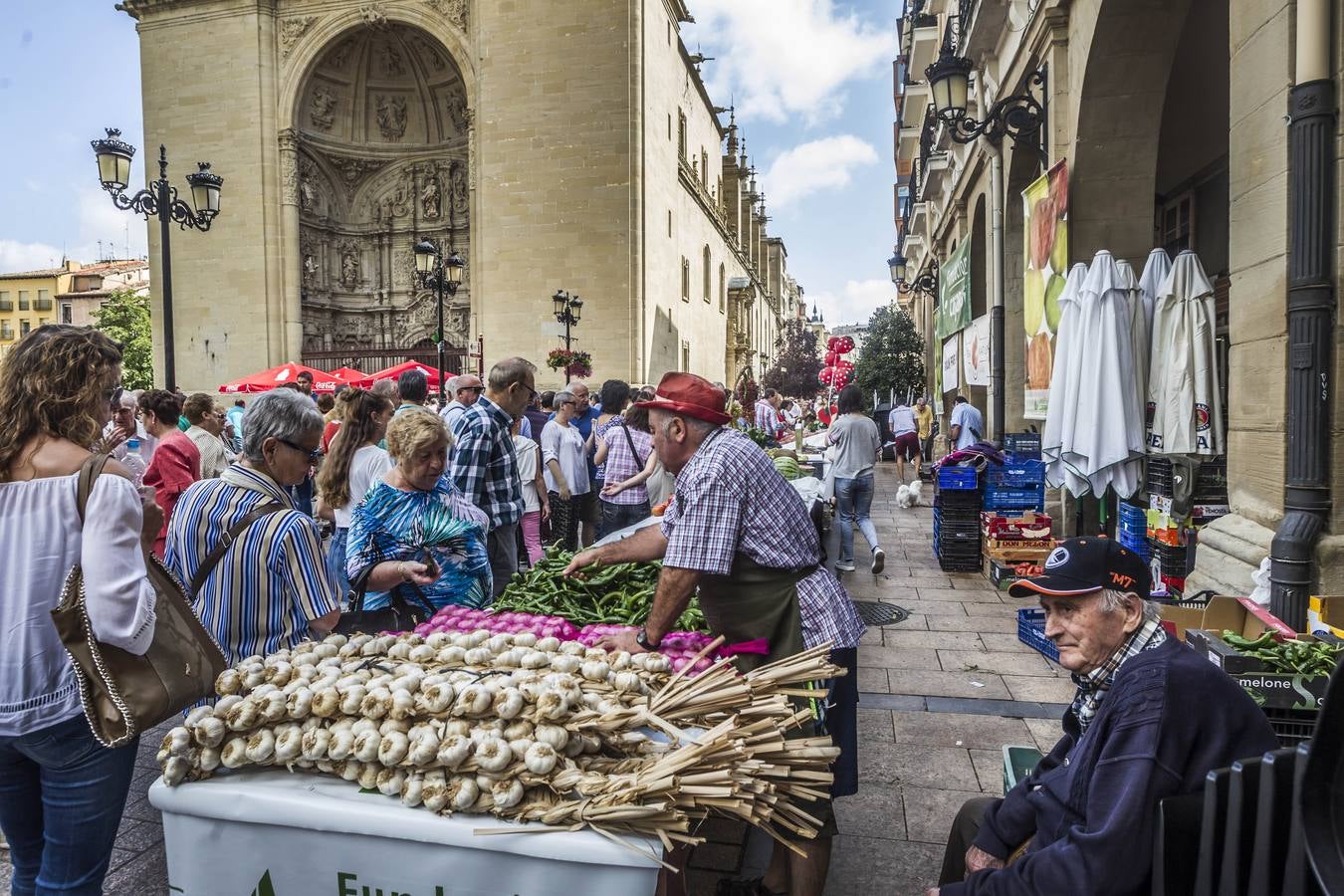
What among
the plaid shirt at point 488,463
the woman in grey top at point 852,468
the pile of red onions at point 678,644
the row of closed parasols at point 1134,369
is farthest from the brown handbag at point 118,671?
the woman in grey top at point 852,468

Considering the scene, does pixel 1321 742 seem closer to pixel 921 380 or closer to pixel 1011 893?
pixel 1011 893

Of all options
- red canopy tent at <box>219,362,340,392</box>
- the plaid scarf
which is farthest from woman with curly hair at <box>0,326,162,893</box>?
red canopy tent at <box>219,362,340,392</box>

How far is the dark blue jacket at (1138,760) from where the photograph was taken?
1.93 metres

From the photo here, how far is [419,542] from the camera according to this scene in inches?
150

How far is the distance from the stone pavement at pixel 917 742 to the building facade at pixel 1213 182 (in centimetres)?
154

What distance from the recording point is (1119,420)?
6.47 m

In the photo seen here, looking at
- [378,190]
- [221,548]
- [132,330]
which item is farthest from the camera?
[132,330]

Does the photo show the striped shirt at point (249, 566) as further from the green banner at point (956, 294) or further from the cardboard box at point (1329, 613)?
the green banner at point (956, 294)

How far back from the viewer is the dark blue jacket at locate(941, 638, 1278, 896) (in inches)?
76.0

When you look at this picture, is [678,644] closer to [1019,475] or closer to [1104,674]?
[1104,674]

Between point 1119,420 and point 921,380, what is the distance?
2077 centimetres

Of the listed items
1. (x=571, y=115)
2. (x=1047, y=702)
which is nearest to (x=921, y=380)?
(x=571, y=115)

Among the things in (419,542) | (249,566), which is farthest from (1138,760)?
(419,542)

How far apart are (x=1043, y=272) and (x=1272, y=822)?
8.55 meters
